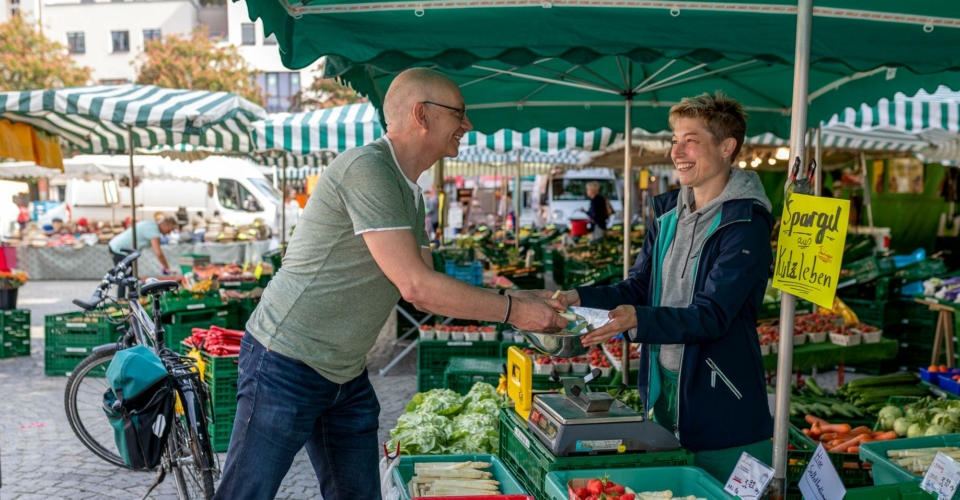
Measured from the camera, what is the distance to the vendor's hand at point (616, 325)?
99.3 inches

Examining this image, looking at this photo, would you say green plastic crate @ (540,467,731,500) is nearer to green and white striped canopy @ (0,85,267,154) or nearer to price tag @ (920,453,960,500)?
price tag @ (920,453,960,500)

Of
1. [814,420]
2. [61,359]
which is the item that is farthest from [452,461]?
[61,359]

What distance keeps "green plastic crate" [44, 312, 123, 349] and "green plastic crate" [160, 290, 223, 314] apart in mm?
753

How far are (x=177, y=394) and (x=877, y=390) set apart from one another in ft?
14.9

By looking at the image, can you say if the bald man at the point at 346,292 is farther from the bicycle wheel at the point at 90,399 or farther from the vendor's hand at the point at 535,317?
the bicycle wheel at the point at 90,399

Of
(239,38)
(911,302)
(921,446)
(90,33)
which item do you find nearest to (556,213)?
(911,302)

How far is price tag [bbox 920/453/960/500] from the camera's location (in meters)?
2.43

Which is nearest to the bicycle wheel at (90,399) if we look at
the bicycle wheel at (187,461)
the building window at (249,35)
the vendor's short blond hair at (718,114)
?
the bicycle wheel at (187,461)

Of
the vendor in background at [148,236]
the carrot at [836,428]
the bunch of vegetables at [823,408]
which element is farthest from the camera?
the vendor in background at [148,236]

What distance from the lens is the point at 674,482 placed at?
254cm

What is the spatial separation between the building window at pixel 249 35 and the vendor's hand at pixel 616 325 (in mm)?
45071

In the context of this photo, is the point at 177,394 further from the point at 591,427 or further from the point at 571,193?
the point at 571,193

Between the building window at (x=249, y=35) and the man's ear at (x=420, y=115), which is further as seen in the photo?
the building window at (x=249, y=35)

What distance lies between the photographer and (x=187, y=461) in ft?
14.6
